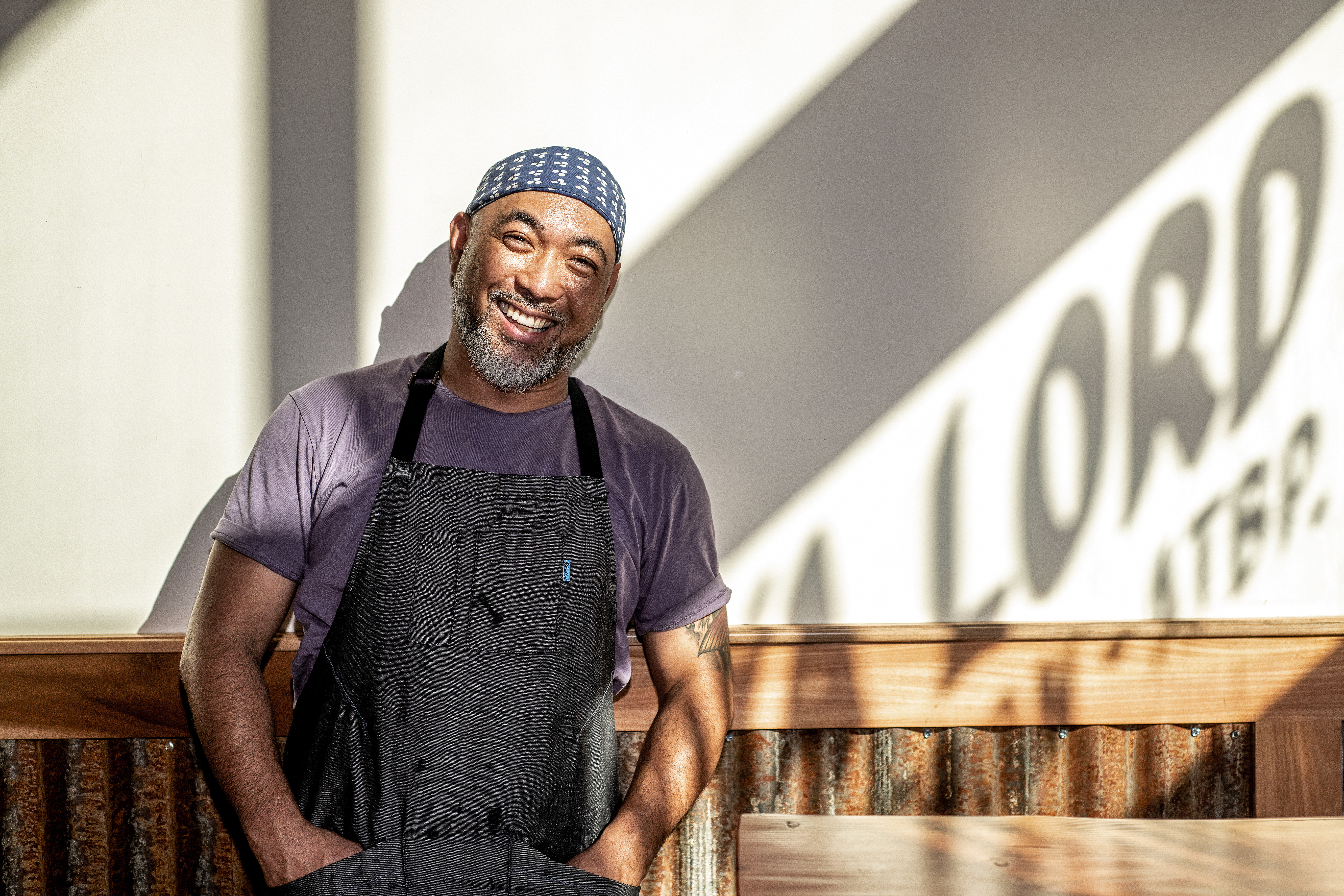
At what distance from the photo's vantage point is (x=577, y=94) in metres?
1.78

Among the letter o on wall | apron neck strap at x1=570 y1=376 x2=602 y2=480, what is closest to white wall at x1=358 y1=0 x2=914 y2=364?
apron neck strap at x1=570 y1=376 x2=602 y2=480

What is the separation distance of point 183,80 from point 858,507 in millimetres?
1655

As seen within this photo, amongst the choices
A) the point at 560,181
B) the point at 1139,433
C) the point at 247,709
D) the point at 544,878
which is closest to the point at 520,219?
the point at 560,181

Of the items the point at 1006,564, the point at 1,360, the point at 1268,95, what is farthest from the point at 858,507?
the point at 1,360

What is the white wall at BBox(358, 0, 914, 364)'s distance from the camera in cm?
176

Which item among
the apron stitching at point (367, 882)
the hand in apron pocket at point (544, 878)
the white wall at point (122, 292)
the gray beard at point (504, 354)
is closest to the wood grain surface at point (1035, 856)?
the hand in apron pocket at point (544, 878)

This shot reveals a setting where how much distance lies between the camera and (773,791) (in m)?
1.78

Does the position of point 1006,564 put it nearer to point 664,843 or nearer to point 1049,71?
point 664,843

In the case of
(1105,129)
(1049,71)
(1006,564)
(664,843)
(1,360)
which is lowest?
(664,843)

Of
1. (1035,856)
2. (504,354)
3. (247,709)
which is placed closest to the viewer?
(1035,856)

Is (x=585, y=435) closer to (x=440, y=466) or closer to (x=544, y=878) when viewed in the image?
(x=440, y=466)

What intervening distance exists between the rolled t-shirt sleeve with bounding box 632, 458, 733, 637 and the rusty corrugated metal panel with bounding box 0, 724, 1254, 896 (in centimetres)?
30

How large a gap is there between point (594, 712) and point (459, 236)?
0.94 m

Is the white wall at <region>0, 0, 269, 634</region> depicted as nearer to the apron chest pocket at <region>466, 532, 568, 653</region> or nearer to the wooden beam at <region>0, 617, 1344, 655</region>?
the wooden beam at <region>0, 617, 1344, 655</region>
